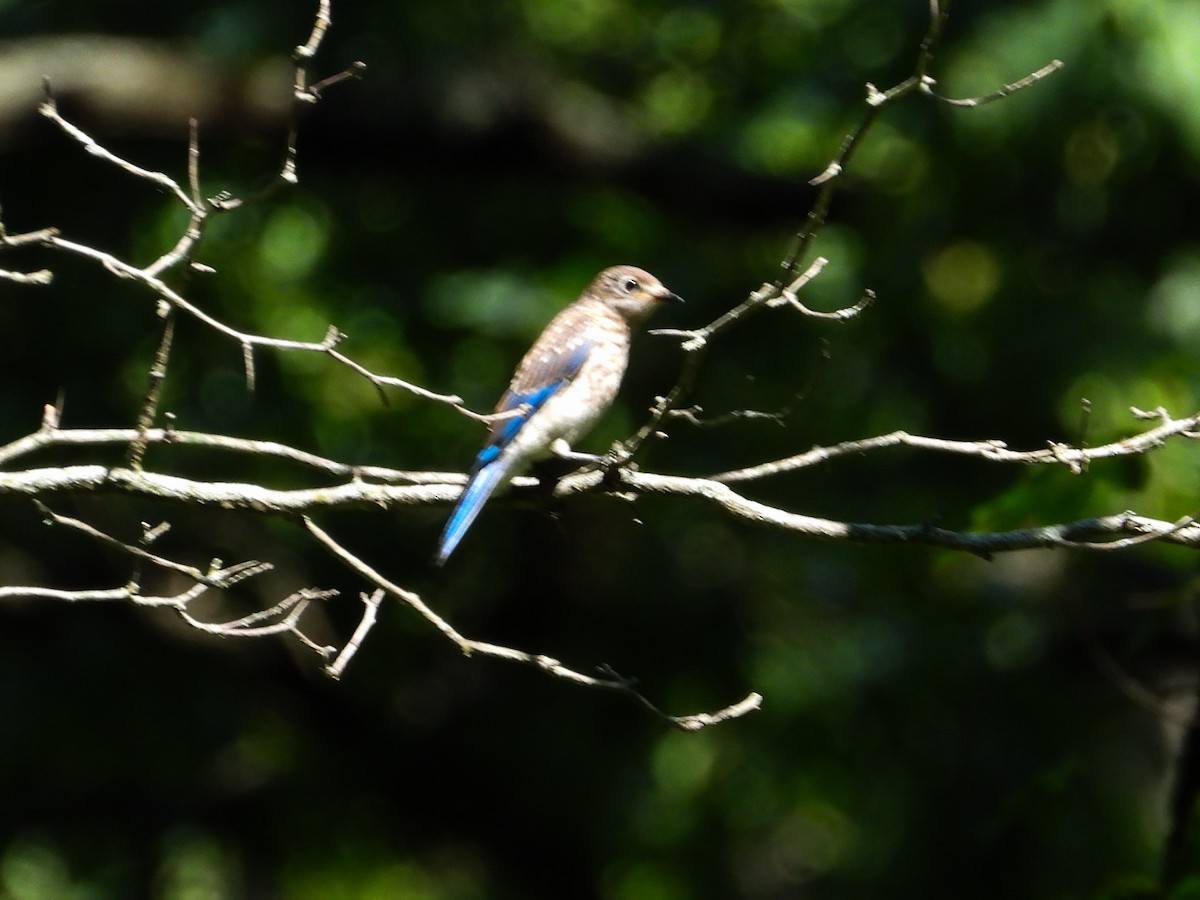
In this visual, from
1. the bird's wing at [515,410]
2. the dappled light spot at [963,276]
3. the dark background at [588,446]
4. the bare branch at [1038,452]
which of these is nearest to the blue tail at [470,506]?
the bird's wing at [515,410]

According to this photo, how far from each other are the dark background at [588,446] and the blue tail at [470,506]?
3449 millimetres

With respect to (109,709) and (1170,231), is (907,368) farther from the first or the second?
(109,709)

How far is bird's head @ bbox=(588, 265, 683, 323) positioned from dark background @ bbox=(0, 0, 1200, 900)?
1949mm

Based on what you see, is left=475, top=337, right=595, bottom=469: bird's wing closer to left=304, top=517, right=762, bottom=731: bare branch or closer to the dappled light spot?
left=304, top=517, right=762, bottom=731: bare branch

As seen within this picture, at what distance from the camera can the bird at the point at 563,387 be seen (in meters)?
4.48

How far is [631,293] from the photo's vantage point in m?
5.76

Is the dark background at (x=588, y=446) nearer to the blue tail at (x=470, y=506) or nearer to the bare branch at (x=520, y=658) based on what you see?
the blue tail at (x=470, y=506)

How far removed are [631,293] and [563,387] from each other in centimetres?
67

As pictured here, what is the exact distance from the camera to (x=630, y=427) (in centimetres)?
859

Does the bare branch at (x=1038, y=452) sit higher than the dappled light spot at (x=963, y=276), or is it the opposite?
the bare branch at (x=1038, y=452)

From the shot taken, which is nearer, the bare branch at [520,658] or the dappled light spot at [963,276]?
the bare branch at [520,658]

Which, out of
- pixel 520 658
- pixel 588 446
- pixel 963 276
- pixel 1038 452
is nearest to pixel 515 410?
pixel 520 658

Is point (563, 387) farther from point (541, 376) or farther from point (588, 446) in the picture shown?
point (588, 446)

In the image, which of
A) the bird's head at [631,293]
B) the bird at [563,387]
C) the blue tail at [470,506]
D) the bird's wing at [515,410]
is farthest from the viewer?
the bird's head at [631,293]
